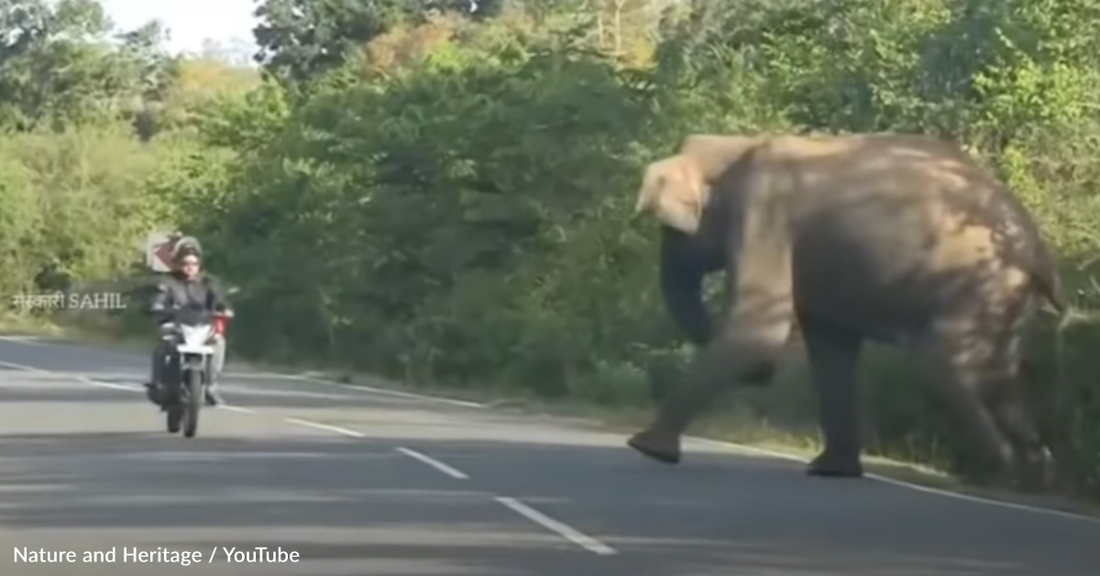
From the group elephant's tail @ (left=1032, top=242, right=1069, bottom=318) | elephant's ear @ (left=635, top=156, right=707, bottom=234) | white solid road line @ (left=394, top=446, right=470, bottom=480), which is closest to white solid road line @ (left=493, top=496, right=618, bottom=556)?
white solid road line @ (left=394, top=446, right=470, bottom=480)

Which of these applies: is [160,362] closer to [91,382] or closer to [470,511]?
[470,511]

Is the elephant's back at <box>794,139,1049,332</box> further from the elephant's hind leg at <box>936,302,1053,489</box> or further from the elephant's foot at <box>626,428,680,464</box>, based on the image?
the elephant's foot at <box>626,428,680,464</box>

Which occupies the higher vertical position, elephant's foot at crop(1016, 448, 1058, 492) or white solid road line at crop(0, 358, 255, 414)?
elephant's foot at crop(1016, 448, 1058, 492)

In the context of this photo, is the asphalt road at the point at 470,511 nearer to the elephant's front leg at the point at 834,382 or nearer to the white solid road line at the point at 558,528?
the white solid road line at the point at 558,528

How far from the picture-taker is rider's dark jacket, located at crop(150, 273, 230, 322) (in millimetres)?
23594

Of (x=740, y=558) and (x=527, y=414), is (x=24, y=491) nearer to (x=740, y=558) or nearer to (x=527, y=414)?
(x=740, y=558)

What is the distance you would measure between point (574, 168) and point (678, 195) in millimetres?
19434

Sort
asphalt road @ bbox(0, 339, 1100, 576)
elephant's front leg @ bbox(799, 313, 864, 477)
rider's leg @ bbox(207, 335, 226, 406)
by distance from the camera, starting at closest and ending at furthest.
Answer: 1. asphalt road @ bbox(0, 339, 1100, 576)
2. elephant's front leg @ bbox(799, 313, 864, 477)
3. rider's leg @ bbox(207, 335, 226, 406)

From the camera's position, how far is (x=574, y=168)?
40156 millimetres

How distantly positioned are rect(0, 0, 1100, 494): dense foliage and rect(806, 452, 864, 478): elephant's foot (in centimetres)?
154

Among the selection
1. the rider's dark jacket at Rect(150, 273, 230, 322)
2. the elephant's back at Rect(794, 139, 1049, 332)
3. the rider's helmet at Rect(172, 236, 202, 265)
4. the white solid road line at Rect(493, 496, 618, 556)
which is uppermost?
the elephant's back at Rect(794, 139, 1049, 332)

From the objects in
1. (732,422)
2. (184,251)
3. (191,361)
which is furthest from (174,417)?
(732,422)

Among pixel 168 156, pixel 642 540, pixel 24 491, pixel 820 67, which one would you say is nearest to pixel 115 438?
pixel 24 491

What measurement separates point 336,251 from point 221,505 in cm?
3357
